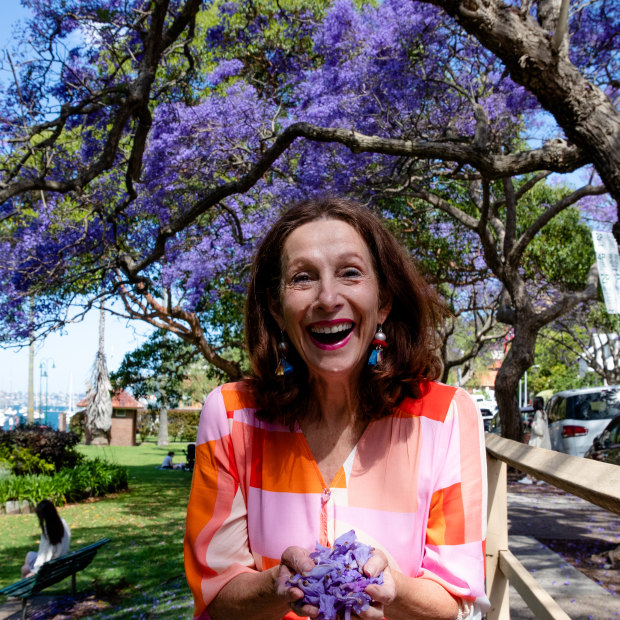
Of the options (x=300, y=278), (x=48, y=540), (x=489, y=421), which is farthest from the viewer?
(x=489, y=421)

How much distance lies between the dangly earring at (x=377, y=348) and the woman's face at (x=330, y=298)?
0.02 metres

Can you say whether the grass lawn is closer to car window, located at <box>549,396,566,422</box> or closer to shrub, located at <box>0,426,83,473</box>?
shrub, located at <box>0,426,83,473</box>

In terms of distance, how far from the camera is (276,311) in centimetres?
224

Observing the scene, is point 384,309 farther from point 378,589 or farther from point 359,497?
point 378,589

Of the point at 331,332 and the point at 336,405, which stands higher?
the point at 331,332

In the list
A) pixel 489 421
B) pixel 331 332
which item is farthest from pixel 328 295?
pixel 489 421

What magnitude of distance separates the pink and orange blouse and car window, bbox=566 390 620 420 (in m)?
13.7

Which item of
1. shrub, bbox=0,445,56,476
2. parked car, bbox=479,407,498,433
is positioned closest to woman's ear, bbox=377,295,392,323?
parked car, bbox=479,407,498,433

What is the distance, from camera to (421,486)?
1.92 meters

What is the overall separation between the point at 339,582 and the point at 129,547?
367 inches

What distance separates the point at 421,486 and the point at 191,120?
10.4 meters

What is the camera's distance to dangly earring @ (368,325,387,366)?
210 cm

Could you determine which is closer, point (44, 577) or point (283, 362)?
point (283, 362)

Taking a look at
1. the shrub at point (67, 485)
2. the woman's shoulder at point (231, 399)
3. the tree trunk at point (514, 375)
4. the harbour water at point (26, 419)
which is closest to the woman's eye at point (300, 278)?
the woman's shoulder at point (231, 399)
